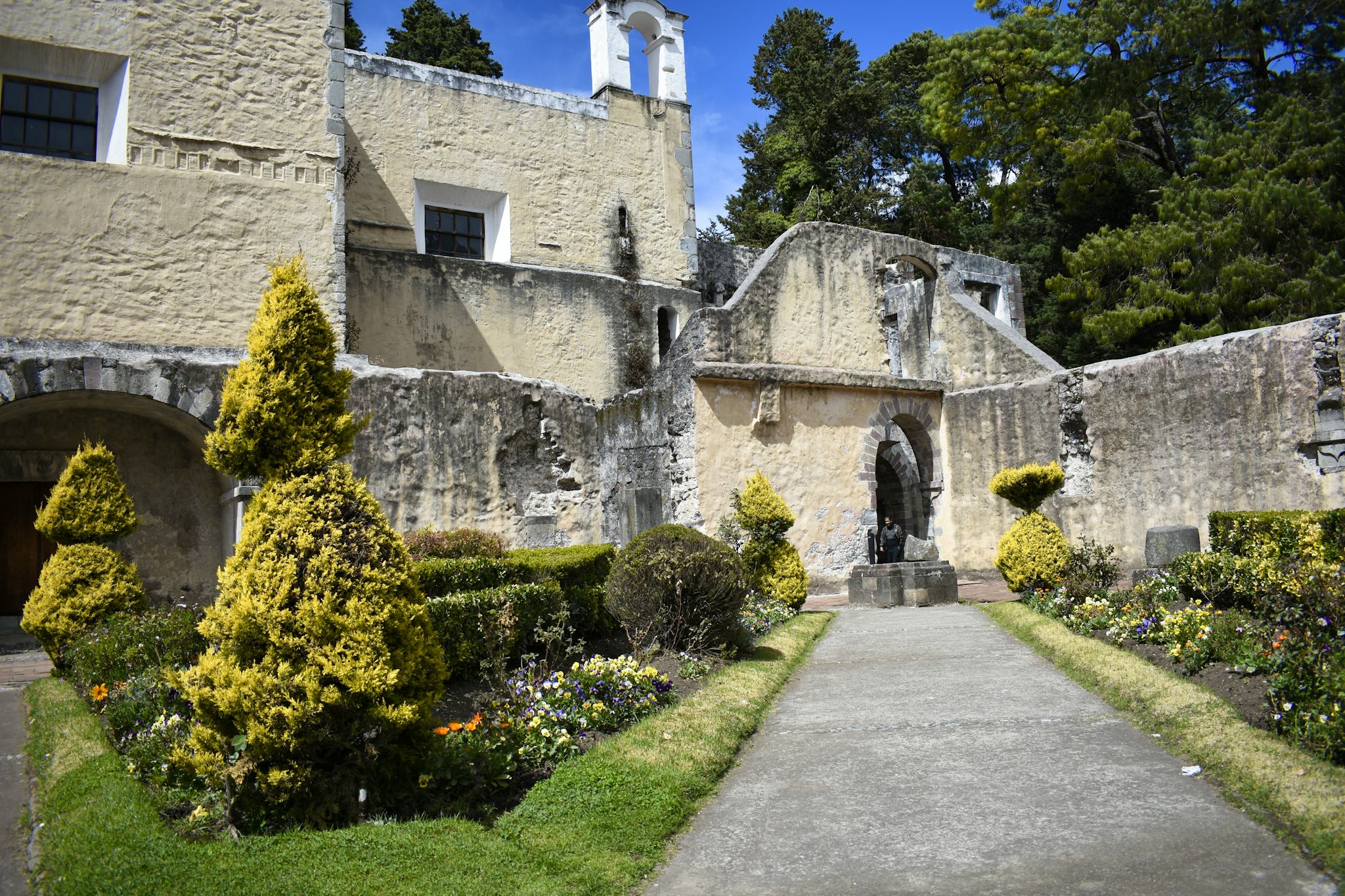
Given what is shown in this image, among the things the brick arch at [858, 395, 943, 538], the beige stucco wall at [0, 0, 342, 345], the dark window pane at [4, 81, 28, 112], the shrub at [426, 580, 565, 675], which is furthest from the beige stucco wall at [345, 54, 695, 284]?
the shrub at [426, 580, 565, 675]

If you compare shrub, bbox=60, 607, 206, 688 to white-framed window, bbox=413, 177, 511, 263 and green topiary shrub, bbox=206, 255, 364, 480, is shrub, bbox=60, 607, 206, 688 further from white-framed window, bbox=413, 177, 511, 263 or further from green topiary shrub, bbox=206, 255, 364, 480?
white-framed window, bbox=413, 177, 511, 263

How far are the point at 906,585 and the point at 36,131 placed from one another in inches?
539

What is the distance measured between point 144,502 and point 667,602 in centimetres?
726

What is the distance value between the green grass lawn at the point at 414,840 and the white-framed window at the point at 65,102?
410 inches

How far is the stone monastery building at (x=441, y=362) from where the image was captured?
39.1 feet

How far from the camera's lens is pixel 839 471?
14.6 m

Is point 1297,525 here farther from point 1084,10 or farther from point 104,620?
point 1084,10

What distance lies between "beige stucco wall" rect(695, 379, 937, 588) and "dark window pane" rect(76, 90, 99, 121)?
31.1 feet

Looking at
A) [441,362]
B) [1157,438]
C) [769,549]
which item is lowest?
[769,549]

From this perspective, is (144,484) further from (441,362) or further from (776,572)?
(776,572)

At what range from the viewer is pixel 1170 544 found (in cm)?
1100

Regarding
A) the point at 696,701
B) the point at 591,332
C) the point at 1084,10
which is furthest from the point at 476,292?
the point at 1084,10

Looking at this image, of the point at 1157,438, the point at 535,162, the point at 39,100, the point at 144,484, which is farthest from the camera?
the point at 535,162

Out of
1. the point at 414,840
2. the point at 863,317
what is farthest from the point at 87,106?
the point at 414,840
